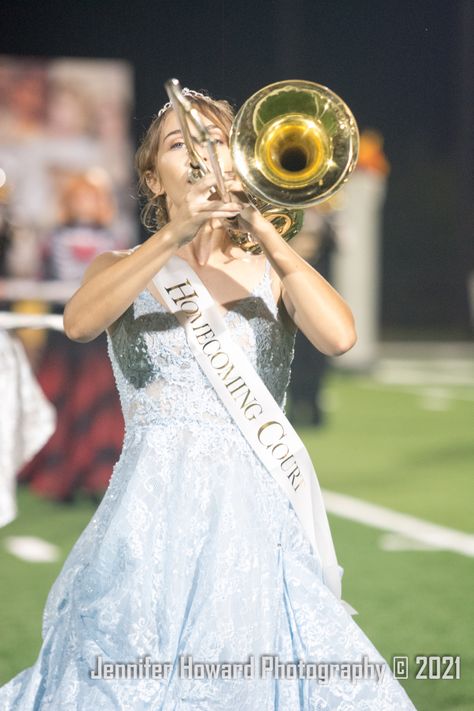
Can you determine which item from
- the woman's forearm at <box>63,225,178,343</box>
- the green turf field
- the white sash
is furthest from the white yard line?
the woman's forearm at <box>63,225,178,343</box>

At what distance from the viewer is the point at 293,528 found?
2.92m

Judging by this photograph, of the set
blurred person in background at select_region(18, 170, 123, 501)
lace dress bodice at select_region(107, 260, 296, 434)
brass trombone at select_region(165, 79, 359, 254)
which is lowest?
lace dress bodice at select_region(107, 260, 296, 434)

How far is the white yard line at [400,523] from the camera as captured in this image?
6.01 m

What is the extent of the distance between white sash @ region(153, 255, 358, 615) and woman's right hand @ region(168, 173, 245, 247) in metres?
0.33

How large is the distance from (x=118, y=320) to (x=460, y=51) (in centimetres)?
2001

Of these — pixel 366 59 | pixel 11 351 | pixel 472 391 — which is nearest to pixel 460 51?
pixel 366 59

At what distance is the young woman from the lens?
2.72m

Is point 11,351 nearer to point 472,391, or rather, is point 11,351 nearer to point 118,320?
point 118,320

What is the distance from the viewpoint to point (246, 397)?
288 centimetres

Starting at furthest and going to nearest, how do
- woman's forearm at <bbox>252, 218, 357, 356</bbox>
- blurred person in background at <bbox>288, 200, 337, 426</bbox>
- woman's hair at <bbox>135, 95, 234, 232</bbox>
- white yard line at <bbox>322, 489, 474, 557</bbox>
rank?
blurred person in background at <bbox>288, 200, 337, 426</bbox>
white yard line at <bbox>322, 489, 474, 557</bbox>
woman's hair at <bbox>135, 95, 234, 232</bbox>
woman's forearm at <bbox>252, 218, 357, 356</bbox>

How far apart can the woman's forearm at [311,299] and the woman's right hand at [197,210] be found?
0.11 m

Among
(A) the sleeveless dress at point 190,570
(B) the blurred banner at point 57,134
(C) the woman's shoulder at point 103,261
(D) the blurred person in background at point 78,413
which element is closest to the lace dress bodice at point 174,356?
(A) the sleeveless dress at point 190,570

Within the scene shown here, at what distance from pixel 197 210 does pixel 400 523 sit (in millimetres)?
4234

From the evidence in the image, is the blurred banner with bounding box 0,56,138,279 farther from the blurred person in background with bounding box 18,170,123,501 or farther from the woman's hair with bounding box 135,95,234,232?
the woman's hair with bounding box 135,95,234,232
